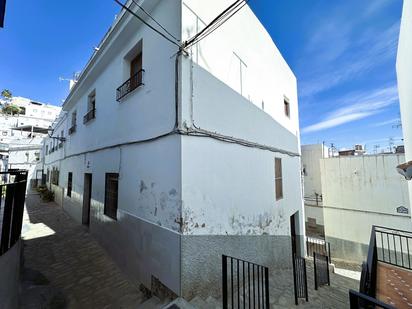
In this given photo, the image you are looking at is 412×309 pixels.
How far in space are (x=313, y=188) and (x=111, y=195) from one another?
15275 millimetres

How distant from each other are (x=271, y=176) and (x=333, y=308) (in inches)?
125

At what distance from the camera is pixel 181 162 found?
318 cm

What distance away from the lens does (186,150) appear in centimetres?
328

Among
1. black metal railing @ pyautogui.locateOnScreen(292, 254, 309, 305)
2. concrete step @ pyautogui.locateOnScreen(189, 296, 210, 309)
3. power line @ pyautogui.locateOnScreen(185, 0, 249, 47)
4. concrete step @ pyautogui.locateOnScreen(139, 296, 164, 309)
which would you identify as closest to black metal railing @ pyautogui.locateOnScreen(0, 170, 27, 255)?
concrete step @ pyautogui.locateOnScreen(139, 296, 164, 309)

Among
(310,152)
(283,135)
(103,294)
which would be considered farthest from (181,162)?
(310,152)

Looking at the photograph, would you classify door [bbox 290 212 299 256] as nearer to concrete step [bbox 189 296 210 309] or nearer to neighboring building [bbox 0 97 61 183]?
concrete step [bbox 189 296 210 309]

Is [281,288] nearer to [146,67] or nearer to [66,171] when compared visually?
[146,67]

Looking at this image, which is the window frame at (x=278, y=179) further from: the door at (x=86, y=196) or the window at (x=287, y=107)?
the door at (x=86, y=196)

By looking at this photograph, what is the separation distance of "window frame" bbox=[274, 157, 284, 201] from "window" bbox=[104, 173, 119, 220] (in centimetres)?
466

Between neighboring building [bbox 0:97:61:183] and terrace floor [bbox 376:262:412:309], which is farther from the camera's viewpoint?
neighboring building [bbox 0:97:61:183]

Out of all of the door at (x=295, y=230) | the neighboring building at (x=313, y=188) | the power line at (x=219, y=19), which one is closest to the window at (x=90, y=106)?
the power line at (x=219, y=19)

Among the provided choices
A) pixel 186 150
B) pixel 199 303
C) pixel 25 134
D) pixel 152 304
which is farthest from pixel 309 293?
pixel 25 134

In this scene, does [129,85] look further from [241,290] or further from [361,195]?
[361,195]

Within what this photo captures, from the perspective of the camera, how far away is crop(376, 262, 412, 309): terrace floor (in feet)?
11.2
